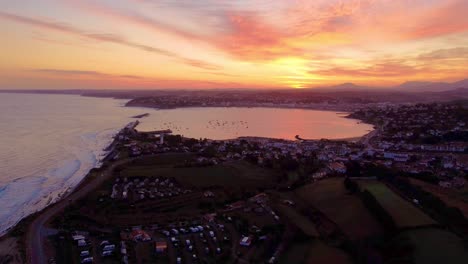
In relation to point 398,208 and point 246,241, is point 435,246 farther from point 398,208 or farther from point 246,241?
point 246,241

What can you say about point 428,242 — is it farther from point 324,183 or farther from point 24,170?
point 24,170

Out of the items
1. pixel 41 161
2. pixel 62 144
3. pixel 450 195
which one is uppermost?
pixel 450 195

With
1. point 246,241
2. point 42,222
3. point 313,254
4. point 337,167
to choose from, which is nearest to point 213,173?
point 337,167

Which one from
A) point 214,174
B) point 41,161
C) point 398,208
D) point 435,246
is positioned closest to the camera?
point 435,246

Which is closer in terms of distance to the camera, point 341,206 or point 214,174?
point 341,206

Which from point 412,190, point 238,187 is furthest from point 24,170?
point 412,190

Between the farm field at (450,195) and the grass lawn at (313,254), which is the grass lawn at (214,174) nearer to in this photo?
the grass lawn at (313,254)

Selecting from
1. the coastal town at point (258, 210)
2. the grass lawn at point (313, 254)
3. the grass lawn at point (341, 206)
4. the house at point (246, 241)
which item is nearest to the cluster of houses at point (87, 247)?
the coastal town at point (258, 210)
